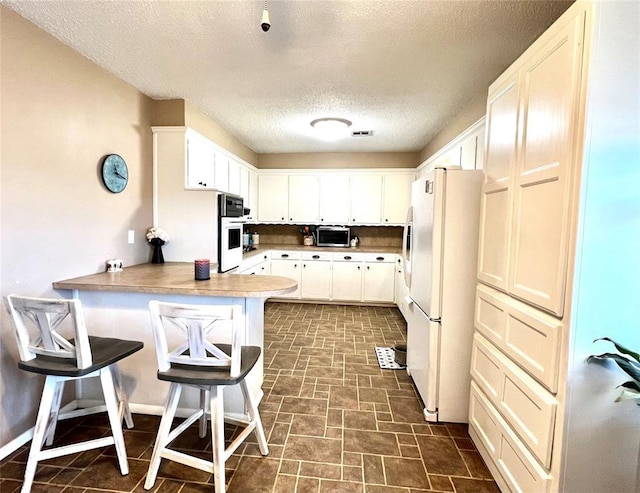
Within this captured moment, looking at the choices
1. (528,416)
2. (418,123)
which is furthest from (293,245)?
(528,416)

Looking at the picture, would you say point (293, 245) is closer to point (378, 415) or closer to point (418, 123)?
point (418, 123)

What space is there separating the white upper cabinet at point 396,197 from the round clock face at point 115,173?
12.3ft

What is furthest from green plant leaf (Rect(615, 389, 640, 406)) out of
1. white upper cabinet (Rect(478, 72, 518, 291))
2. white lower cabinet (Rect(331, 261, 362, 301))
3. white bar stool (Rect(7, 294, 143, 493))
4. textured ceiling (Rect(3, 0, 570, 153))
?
Result: white lower cabinet (Rect(331, 261, 362, 301))

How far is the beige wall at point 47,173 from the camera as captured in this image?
184 cm

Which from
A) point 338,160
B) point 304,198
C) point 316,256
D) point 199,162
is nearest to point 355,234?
point 316,256

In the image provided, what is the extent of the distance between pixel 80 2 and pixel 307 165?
155 inches

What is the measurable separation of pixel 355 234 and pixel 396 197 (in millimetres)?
999

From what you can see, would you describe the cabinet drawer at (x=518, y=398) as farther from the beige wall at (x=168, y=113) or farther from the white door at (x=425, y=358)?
the beige wall at (x=168, y=113)

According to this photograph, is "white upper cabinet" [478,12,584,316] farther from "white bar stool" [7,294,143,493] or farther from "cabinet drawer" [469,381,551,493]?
"white bar stool" [7,294,143,493]

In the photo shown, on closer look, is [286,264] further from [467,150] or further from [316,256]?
[467,150]

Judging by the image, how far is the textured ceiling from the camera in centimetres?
175

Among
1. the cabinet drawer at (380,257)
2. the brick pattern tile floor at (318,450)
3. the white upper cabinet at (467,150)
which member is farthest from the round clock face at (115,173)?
the cabinet drawer at (380,257)

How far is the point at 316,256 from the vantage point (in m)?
5.18

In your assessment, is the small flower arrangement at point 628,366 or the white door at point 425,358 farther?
the white door at point 425,358
